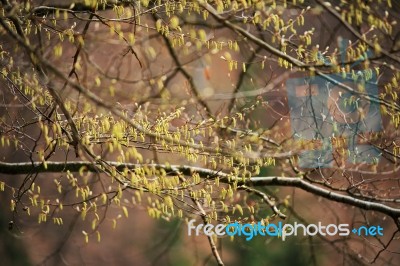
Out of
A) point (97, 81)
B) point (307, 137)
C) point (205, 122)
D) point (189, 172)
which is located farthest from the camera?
point (307, 137)

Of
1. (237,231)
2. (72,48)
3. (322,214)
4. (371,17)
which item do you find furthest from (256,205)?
(371,17)

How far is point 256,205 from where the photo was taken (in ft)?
23.4

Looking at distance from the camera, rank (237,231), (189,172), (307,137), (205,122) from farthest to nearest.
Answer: (237,231)
(307,137)
(189,172)
(205,122)

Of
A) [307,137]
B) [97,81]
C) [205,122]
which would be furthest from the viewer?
[307,137]

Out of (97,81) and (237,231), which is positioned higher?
(97,81)

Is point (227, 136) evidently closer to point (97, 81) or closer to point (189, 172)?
point (189, 172)

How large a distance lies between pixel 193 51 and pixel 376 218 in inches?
129

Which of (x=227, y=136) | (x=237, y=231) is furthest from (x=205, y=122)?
(x=237, y=231)

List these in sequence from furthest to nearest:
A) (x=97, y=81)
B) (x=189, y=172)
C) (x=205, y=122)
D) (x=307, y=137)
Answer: (x=307, y=137) → (x=189, y=172) → (x=205, y=122) → (x=97, y=81)

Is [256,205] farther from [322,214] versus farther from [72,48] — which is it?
[72,48]

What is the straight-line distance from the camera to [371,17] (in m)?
4.11

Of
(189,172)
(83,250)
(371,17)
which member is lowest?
(83,250)

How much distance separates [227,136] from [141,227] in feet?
8.15

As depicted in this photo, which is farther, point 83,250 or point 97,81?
point 83,250
